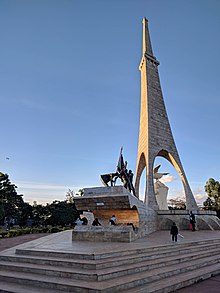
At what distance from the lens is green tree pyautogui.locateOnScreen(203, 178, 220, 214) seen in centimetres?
3528

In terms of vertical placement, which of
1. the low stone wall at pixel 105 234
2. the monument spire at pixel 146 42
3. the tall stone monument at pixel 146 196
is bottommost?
the low stone wall at pixel 105 234

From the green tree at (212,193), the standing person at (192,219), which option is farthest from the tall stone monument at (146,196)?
the green tree at (212,193)

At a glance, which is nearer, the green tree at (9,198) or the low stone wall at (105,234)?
the low stone wall at (105,234)

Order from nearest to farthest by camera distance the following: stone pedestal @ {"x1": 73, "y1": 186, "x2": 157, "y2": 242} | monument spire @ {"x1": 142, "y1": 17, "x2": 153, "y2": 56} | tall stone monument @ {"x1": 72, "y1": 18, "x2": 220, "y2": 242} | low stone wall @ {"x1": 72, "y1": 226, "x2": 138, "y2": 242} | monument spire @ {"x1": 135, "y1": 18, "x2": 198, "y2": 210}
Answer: low stone wall @ {"x1": 72, "y1": 226, "x2": 138, "y2": 242}
stone pedestal @ {"x1": 73, "y1": 186, "x2": 157, "y2": 242}
tall stone monument @ {"x1": 72, "y1": 18, "x2": 220, "y2": 242}
monument spire @ {"x1": 135, "y1": 18, "x2": 198, "y2": 210}
monument spire @ {"x1": 142, "y1": 17, "x2": 153, "y2": 56}

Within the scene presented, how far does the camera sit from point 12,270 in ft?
20.9

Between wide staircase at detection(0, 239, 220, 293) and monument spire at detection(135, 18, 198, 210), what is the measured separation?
490 inches

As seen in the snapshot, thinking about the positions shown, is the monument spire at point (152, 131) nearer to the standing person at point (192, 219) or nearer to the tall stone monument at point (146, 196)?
the tall stone monument at point (146, 196)

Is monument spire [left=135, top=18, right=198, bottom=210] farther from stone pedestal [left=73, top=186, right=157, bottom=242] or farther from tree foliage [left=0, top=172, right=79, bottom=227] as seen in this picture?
tree foliage [left=0, top=172, right=79, bottom=227]

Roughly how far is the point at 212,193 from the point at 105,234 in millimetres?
30622

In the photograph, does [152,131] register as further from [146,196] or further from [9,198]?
[9,198]

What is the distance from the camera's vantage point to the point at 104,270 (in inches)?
212

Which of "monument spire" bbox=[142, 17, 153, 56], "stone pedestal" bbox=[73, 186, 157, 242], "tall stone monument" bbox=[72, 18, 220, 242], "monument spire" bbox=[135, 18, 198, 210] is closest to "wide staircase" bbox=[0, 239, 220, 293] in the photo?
"stone pedestal" bbox=[73, 186, 157, 242]

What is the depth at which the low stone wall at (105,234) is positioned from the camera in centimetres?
910

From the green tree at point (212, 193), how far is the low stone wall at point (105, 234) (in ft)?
94.7
